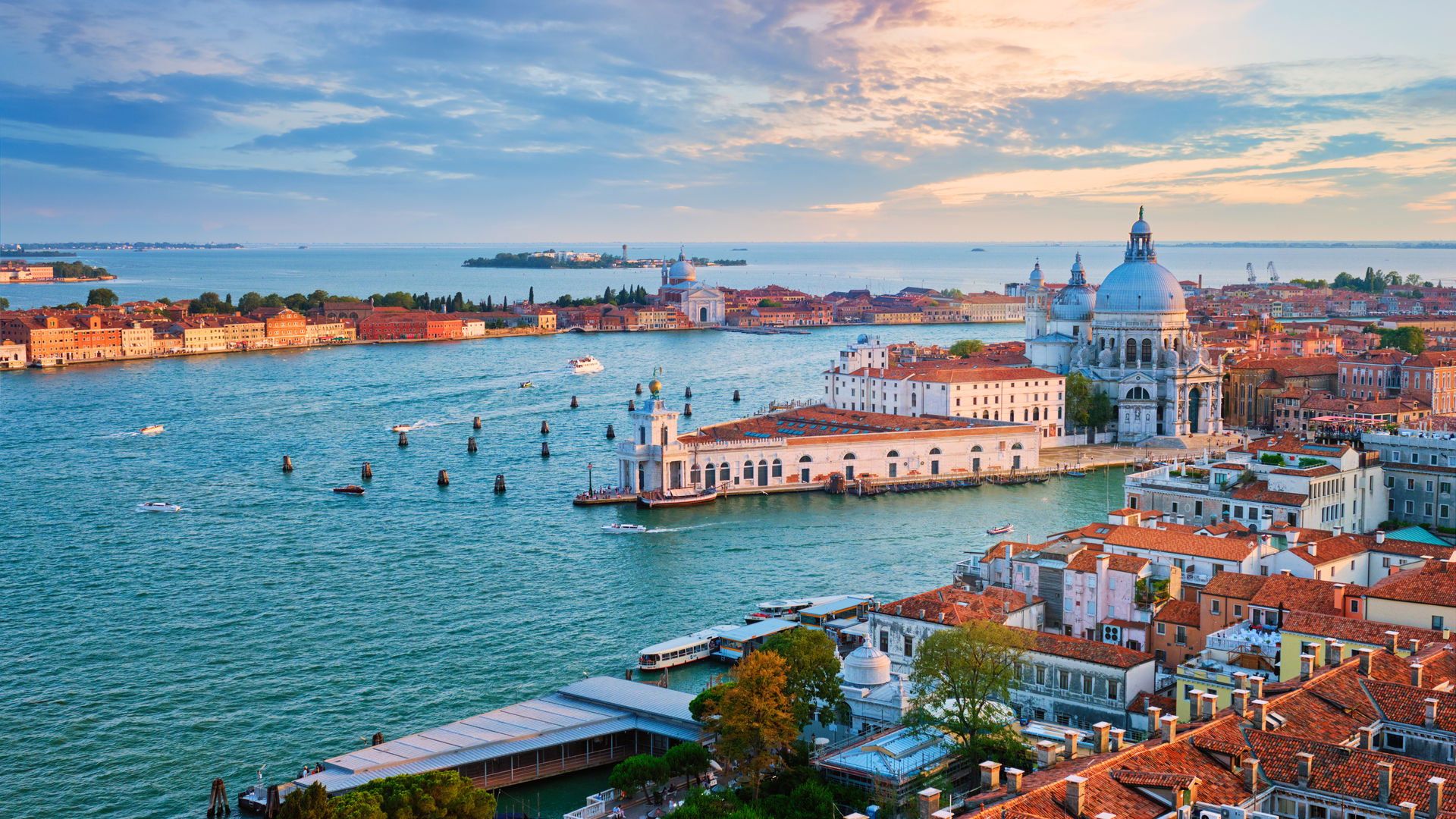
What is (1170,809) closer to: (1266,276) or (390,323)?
(390,323)

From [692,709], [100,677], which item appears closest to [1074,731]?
[692,709]

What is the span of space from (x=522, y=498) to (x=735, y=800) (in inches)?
801

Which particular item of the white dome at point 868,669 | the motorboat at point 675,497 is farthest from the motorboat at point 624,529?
the white dome at point 868,669

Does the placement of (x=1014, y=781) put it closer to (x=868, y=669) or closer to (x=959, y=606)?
(x=868, y=669)

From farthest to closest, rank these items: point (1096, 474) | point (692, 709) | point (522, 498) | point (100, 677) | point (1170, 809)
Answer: point (1096, 474), point (522, 498), point (100, 677), point (692, 709), point (1170, 809)

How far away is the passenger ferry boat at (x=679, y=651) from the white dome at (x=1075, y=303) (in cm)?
3221

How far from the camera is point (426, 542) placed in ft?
85.5

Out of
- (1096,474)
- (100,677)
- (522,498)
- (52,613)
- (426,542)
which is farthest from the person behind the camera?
(1096,474)

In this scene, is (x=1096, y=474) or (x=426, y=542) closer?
(x=426, y=542)

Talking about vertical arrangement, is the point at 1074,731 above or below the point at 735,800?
above

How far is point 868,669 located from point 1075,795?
18.2 ft

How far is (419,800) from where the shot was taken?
426 inches

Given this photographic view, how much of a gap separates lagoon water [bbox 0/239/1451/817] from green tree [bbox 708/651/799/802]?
2.65m

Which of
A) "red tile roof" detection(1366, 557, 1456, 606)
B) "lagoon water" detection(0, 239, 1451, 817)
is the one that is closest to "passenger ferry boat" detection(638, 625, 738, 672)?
"lagoon water" detection(0, 239, 1451, 817)
